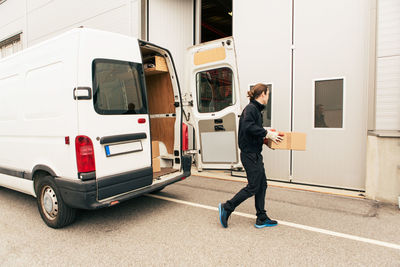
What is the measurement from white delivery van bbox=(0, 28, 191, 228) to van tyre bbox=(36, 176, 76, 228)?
12 millimetres

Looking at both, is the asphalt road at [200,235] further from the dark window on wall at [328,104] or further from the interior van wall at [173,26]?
the interior van wall at [173,26]

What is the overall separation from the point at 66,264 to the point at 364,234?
3398 mm

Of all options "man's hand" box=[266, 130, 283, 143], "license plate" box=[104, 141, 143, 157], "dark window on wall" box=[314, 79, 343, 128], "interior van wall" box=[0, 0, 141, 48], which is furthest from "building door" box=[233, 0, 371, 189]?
"interior van wall" box=[0, 0, 141, 48]

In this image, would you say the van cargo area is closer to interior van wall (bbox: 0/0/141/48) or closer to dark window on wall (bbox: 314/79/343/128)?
dark window on wall (bbox: 314/79/343/128)

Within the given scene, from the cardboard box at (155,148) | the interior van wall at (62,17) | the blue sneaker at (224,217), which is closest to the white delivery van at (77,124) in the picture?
the cardboard box at (155,148)

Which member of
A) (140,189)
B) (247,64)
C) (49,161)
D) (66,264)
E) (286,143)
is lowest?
(66,264)

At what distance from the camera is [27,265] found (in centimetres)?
257

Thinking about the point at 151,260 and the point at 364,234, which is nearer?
the point at 151,260

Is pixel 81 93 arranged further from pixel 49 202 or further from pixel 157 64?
pixel 157 64

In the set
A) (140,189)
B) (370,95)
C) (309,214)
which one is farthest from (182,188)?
(370,95)

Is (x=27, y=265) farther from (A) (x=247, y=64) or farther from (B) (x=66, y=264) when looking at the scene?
(A) (x=247, y=64)

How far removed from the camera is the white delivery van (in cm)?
299

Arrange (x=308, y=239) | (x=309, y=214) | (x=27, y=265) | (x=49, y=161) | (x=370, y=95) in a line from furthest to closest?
(x=370, y=95) → (x=309, y=214) → (x=49, y=161) → (x=308, y=239) → (x=27, y=265)

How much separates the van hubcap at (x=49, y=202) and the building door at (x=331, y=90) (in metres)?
4.43
